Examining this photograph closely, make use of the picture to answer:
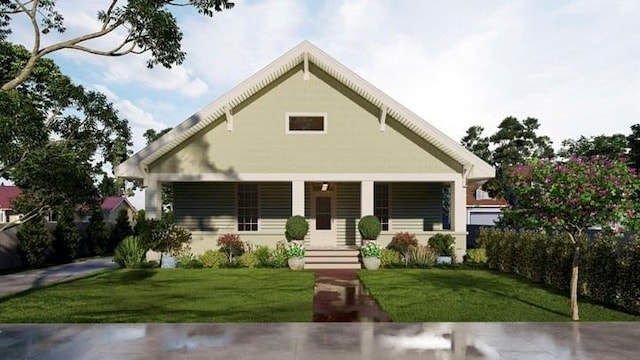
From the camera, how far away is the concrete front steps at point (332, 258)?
1744 cm

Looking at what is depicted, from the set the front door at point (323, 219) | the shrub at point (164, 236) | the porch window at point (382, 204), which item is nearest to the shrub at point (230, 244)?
the shrub at point (164, 236)

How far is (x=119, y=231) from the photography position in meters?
28.7

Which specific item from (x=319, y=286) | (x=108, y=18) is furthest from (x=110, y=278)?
(x=108, y=18)

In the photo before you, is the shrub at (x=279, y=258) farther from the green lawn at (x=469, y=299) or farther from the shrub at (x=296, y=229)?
the green lawn at (x=469, y=299)

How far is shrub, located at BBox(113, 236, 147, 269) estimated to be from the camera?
17328mm

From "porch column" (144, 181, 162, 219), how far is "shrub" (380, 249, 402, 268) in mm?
7974

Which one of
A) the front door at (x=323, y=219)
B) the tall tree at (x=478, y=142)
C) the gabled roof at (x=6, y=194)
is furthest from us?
the tall tree at (x=478, y=142)

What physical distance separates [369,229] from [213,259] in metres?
5.42

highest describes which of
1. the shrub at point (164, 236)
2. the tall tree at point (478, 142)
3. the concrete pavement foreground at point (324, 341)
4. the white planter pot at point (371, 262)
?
the tall tree at point (478, 142)

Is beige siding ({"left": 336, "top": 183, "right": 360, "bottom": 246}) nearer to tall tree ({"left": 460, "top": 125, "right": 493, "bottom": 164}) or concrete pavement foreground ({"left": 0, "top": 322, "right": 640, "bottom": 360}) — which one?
concrete pavement foreground ({"left": 0, "top": 322, "right": 640, "bottom": 360})

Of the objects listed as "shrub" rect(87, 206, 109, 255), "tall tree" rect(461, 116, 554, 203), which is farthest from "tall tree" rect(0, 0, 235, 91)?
"tall tree" rect(461, 116, 554, 203)

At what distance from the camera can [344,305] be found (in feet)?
34.3

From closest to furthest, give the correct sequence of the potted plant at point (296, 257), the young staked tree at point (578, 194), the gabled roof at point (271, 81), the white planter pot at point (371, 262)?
the young staked tree at point (578, 194) < the potted plant at point (296, 257) < the white planter pot at point (371, 262) < the gabled roof at point (271, 81)

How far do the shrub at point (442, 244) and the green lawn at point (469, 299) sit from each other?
2277mm
